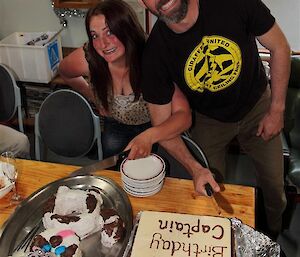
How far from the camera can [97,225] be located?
1.37 metres

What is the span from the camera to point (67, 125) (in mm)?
2125

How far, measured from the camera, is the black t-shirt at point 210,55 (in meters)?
1.70

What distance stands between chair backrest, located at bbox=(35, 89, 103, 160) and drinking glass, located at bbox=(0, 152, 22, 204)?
52 centimetres

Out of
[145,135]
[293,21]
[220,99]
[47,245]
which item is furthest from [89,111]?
[293,21]

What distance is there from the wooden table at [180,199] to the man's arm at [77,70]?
0.62 meters

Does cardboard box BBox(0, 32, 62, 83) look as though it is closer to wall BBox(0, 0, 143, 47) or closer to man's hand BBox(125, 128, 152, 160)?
wall BBox(0, 0, 143, 47)

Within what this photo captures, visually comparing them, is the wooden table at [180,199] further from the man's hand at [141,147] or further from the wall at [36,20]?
the wall at [36,20]

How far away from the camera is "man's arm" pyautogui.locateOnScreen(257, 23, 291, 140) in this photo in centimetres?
181

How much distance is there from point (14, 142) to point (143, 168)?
94 centimetres

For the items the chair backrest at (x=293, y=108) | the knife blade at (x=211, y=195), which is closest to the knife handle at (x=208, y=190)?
the knife blade at (x=211, y=195)

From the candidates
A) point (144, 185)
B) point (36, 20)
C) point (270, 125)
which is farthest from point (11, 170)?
point (36, 20)

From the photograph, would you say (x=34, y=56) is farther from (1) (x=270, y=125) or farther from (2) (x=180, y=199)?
(2) (x=180, y=199)

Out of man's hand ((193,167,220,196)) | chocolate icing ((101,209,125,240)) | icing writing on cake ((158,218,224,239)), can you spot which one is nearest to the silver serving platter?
chocolate icing ((101,209,125,240))

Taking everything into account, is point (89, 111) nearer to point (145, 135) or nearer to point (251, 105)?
point (145, 135)
